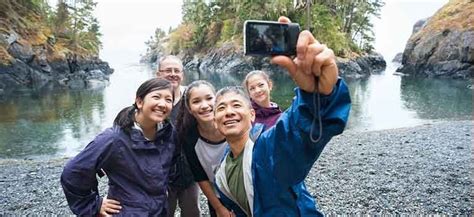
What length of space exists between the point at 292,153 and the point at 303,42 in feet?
1.60

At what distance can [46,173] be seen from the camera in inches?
359

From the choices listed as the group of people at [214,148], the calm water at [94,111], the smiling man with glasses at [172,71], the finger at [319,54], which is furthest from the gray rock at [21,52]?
the finger at [319,54]

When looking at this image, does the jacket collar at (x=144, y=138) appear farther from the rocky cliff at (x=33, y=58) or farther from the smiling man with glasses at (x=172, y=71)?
the rocky cliff at (x=33, y=58)

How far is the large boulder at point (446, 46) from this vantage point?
117ft

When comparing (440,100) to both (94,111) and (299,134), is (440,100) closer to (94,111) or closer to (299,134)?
(94,111)

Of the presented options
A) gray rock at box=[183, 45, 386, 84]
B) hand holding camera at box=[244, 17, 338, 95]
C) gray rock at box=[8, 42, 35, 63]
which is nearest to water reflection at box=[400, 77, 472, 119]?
gray rock at box=[183, 45, 386, 84]

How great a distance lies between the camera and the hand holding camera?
4.71 ft

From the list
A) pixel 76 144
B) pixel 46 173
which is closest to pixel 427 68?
pixel 76 144

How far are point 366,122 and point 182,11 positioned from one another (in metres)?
54.1

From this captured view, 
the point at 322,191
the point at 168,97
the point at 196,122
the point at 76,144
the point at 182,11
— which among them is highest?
the point at 182,11

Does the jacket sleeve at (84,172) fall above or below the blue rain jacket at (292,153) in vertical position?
below

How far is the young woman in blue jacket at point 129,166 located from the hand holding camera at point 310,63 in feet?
4.84

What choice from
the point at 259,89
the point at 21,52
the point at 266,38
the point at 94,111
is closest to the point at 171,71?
the point at 259,89

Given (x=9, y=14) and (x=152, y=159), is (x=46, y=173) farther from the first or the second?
(x=9, y=14)
